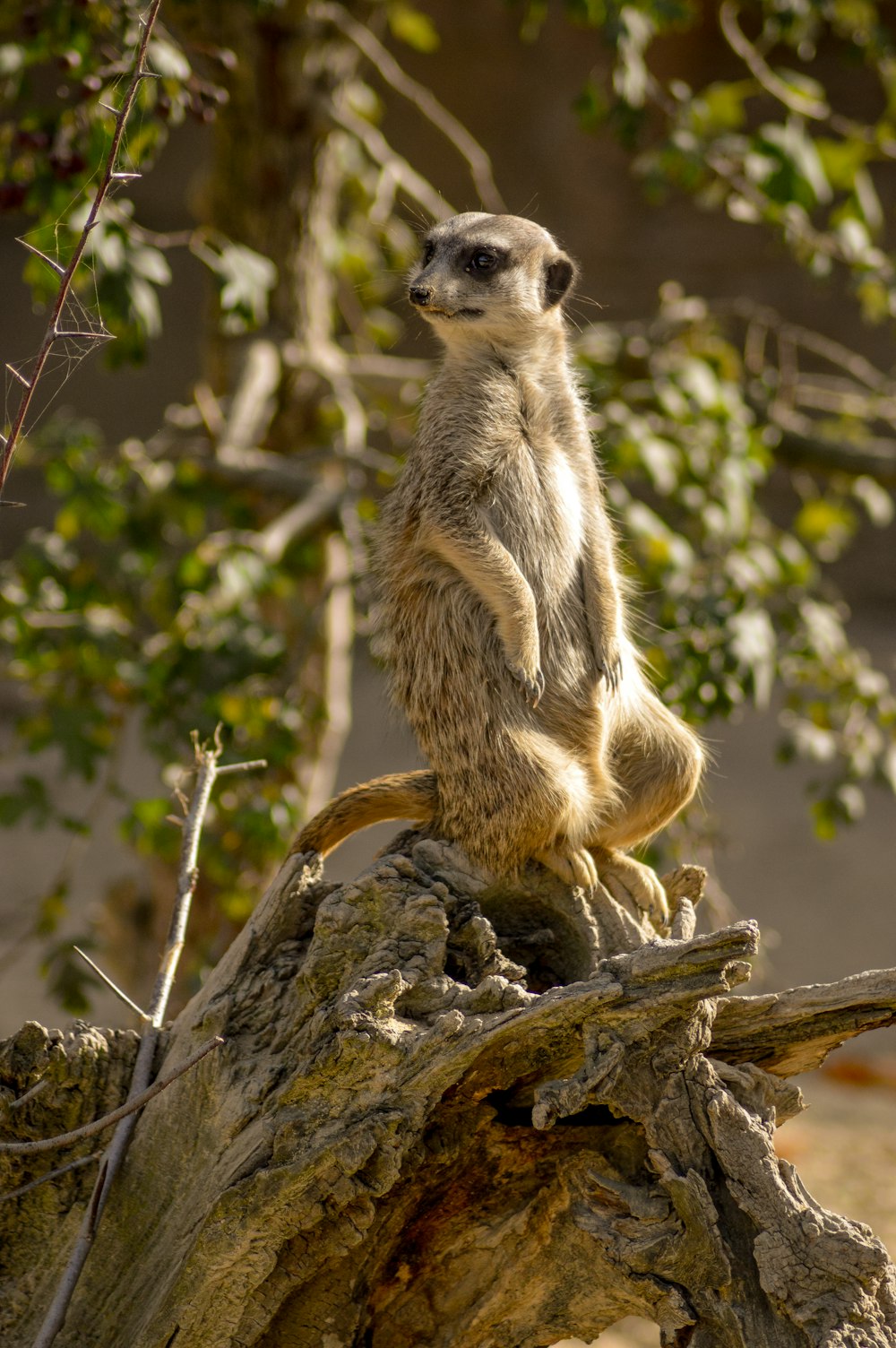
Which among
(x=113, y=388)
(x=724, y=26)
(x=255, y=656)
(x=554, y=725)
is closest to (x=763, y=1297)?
(x=554, y=725)

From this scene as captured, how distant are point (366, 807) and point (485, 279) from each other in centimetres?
89

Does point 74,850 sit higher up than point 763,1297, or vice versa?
point 763,1297

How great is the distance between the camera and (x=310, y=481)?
3.29 m

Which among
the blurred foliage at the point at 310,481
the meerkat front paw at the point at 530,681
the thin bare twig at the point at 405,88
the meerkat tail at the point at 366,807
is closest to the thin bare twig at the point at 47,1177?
the meerkat tail at the point at 366,807

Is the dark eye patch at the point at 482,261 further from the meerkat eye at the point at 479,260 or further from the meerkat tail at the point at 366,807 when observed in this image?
the meerkat tail at the point at 366,807

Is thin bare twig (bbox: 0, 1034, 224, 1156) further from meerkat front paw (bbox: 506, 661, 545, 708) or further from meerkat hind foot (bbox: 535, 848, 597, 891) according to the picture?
meerkat front paw (bbox: 506, 661, 545, 708)

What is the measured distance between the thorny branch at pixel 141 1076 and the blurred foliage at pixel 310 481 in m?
0.70

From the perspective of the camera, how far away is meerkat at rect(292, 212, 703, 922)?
6.15 ft

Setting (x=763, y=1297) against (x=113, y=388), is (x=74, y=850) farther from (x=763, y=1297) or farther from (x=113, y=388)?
(x=113, y=388)

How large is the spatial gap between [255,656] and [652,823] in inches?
39.5

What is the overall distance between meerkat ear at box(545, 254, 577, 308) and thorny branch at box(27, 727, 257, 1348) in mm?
968

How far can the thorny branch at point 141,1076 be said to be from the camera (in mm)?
1500

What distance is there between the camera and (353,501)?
10.3 feet

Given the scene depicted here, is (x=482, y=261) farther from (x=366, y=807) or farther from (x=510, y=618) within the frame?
(x=366, y=807)
